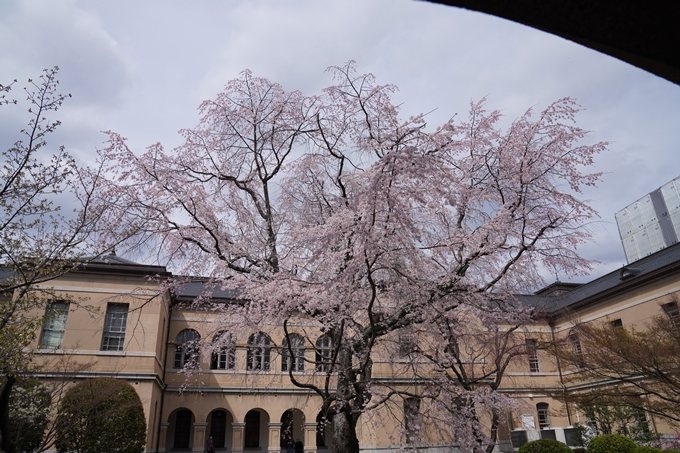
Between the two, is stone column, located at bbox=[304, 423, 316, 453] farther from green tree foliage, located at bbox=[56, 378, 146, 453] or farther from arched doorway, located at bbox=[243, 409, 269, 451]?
green tree foliage, located at bbox=[56, 378, 146, 453]

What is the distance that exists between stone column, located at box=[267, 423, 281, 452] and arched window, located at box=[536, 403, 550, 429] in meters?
12.9

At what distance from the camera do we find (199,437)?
2066 cm

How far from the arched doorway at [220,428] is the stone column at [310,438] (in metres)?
4.27

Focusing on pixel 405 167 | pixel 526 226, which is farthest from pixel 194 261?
Result: pixel 526 226

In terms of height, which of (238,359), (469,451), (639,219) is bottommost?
(469,451)

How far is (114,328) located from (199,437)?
592 centimetres

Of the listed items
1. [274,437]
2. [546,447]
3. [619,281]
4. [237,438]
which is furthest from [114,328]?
[619,281]

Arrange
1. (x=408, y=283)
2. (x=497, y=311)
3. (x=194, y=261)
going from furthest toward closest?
(x=194, y=261), (x=497, y=311), (x=408, y=283)

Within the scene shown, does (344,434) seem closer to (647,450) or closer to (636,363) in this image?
(636,363)

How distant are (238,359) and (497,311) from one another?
13790mm

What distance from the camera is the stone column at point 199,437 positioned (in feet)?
67.0

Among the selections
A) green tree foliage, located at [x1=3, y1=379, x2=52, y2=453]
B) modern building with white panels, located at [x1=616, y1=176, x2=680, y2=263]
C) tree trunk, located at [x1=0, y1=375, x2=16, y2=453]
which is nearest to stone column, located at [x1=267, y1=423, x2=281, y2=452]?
green tree foliage, located at [x1=3, y1=379, x2=52, y2=453]

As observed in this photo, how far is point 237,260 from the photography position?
11.0 meters

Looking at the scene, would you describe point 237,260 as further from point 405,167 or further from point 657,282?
point 657,282
